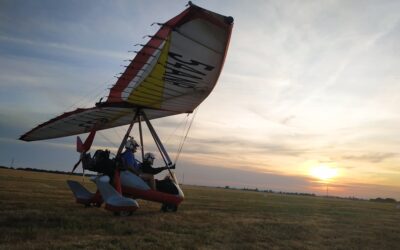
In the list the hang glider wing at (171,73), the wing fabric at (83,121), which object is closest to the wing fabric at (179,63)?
the hang glider wing at (171,73)

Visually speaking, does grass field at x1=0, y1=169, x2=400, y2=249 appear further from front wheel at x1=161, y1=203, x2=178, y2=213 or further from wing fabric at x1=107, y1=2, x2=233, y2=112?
wing fabric at x1=107, y1=2, x2=233, y2=112

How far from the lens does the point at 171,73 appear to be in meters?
10.2

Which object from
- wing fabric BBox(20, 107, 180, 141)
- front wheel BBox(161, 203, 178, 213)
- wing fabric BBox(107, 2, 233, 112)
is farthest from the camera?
front wheel BBox(161, 203, 178, 213)

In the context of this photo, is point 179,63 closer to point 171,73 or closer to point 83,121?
point 171,73

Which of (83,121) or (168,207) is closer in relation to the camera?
(168,207)

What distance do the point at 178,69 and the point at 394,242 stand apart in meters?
7.94

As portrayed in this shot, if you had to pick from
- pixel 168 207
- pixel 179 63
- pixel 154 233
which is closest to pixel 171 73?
pixel 179 63

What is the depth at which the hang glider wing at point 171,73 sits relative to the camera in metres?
8.37

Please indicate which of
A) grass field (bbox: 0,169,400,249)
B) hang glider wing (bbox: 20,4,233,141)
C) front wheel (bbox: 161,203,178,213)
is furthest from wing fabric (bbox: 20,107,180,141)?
front wheel (bbox: 161,203,178,213)

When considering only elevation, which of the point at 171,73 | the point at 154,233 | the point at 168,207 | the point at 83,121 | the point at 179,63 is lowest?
the point at 154,233

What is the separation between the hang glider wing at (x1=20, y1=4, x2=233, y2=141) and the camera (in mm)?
8367

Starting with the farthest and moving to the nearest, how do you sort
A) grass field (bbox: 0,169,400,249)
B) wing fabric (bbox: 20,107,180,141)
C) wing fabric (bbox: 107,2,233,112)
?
1. wing fabric (bbox: 20,107,180,141)
2. wing fabric (bbox: 107,2,233,112)
3. grass field (bbox: 0,169,400,249)

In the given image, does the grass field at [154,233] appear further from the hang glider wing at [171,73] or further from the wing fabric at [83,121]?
the hang glider wing at [171,73]

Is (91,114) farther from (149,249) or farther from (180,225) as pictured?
(149,249)
